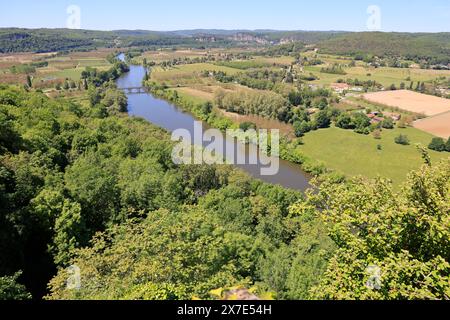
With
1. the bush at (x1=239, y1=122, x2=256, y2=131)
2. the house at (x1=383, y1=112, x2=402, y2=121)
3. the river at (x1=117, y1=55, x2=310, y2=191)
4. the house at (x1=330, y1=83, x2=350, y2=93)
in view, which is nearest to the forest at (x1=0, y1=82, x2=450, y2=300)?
the river at (x1=117, y1=55, x2=310, y2=191)

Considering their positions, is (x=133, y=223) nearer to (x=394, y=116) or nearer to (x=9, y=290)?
(x=9, y=290)

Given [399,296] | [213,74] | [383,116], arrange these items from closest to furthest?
[399,296], [383,116], [213,74]

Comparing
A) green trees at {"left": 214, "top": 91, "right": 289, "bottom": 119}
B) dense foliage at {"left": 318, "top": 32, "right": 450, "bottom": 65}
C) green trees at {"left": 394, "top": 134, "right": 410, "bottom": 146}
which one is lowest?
green trees at {"left": 394, "top": 134, "right": 410, "bottom": 146}

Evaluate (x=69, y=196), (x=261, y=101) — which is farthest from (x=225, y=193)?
(x=261, y=101)

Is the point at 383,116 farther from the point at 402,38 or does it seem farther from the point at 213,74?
the point at 402,38

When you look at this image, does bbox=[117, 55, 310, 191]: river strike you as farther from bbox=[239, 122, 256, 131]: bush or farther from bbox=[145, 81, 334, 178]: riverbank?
bbox=[239, 122, 256, 131]: bush

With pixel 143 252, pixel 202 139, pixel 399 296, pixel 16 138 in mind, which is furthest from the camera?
pixel 202 139
